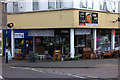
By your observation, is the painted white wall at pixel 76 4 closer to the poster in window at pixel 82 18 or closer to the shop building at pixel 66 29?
the shop building at pixel 66 29

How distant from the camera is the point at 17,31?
22859 millimetres

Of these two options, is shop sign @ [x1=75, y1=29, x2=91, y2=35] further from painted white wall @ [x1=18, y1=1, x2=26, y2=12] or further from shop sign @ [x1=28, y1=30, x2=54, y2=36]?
painted white wall @ [x1=18, y1=1, x2=26, y2=12]

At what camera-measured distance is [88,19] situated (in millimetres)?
20391

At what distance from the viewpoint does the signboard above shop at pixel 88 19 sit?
65.1 ft

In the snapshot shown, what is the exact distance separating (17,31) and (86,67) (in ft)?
33.6

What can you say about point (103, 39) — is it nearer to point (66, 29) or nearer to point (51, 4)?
point (66, 29)

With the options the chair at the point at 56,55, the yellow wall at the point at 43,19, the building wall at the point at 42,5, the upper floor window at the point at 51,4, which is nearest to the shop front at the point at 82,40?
the yellow wall at the point at 43,19

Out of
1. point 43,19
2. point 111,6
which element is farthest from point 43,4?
point 111,6

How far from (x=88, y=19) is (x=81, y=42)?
2.92 meters

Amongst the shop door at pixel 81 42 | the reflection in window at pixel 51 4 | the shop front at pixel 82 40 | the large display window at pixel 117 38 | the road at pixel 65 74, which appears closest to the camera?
the road at pixel 65 74

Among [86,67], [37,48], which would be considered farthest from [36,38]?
[86,67]

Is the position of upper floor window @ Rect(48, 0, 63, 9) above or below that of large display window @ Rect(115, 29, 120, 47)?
above

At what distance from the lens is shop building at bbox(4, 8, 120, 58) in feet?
64.8

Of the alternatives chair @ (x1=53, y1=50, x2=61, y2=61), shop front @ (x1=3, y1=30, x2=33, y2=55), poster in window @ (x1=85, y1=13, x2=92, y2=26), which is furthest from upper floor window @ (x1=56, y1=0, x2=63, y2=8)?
shop front @ (x1=3, y1=30, x2=33, y2=55)
